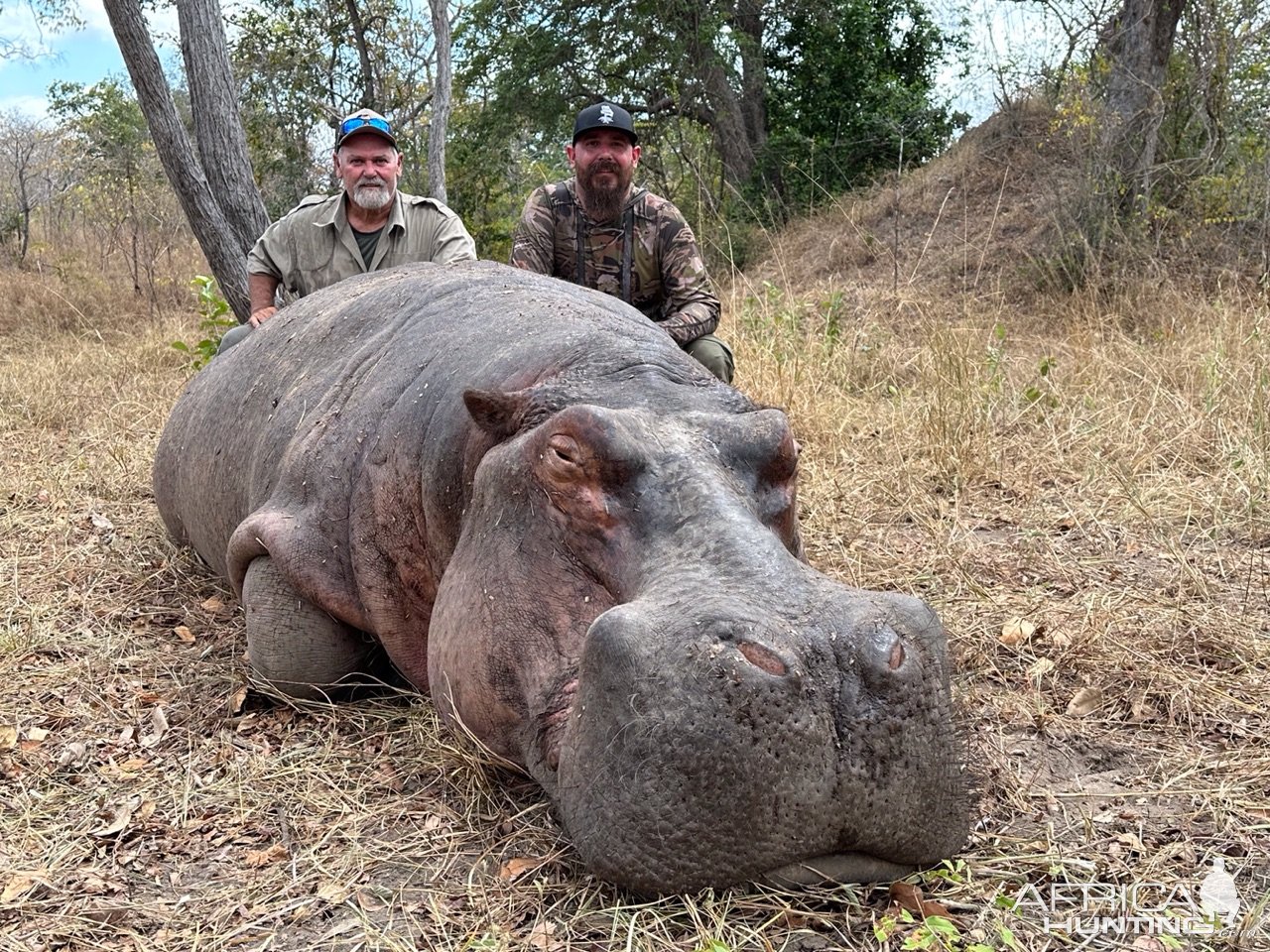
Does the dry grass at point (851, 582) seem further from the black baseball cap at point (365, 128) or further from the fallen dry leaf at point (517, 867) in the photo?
the black baseball cap at point (365, 128)

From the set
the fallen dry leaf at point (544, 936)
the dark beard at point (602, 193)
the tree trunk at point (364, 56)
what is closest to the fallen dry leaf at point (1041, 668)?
the fallen dry leaf at point (544, 936)

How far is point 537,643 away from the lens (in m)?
2.56

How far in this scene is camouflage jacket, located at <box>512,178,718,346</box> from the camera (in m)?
6.34

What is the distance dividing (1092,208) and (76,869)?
975 centimetres

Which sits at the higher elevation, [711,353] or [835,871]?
[711,353]

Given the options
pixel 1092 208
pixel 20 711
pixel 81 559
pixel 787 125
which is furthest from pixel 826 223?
pixel 20 711

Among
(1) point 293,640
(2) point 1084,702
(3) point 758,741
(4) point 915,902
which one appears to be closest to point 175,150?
(1) point 293,640

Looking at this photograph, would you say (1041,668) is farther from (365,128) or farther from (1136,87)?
(1136,87)

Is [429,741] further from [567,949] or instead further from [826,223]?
[826,223]

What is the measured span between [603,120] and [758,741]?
4.78 m

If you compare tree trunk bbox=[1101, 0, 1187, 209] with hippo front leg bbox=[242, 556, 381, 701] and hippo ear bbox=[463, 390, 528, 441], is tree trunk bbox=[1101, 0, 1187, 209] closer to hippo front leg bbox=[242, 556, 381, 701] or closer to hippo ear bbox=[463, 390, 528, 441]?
hippo ear bbox=[463, 390, 528, 441]

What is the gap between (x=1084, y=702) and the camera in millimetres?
3402

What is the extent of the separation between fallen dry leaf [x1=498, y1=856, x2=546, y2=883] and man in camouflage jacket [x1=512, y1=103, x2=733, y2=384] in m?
3.96

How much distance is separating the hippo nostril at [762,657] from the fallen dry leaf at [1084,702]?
1674 mm
